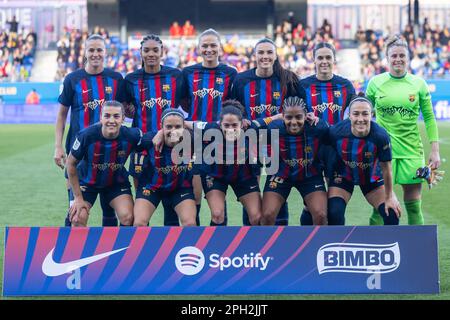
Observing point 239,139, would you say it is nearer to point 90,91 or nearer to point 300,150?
point 300,150

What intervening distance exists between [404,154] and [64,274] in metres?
3.04

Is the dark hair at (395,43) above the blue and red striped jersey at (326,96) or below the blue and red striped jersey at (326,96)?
above

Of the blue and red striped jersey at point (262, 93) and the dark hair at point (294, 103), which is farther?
the blue and red striped jersey at point (262, 93)

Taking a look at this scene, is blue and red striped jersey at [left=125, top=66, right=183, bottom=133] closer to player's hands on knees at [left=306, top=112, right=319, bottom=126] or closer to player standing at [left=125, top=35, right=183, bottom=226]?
player standing at [left=125, top=35, right=183, bottom=226]

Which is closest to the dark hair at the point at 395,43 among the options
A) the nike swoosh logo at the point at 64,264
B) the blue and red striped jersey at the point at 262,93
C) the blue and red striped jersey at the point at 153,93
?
the blue and red striped jersey at the point at 262,93

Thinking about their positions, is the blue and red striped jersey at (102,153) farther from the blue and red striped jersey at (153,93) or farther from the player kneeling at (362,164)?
the player kneeling at (362,164)

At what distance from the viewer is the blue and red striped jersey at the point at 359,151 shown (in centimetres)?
662

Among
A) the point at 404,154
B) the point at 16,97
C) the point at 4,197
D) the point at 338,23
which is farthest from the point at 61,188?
the point at 338,23

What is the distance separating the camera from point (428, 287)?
19.4 ft

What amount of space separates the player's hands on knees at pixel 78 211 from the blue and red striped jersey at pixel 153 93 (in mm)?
936

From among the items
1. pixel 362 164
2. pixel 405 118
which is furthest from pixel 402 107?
pixel 362 164

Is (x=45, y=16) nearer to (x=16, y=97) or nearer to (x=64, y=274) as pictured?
(x=16, y=97)

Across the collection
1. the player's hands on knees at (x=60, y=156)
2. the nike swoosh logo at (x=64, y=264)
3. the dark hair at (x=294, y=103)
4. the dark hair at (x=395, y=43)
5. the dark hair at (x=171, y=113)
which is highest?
the dark hair at (x=395, y=43)

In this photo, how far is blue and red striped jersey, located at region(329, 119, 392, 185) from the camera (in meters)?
6.62
